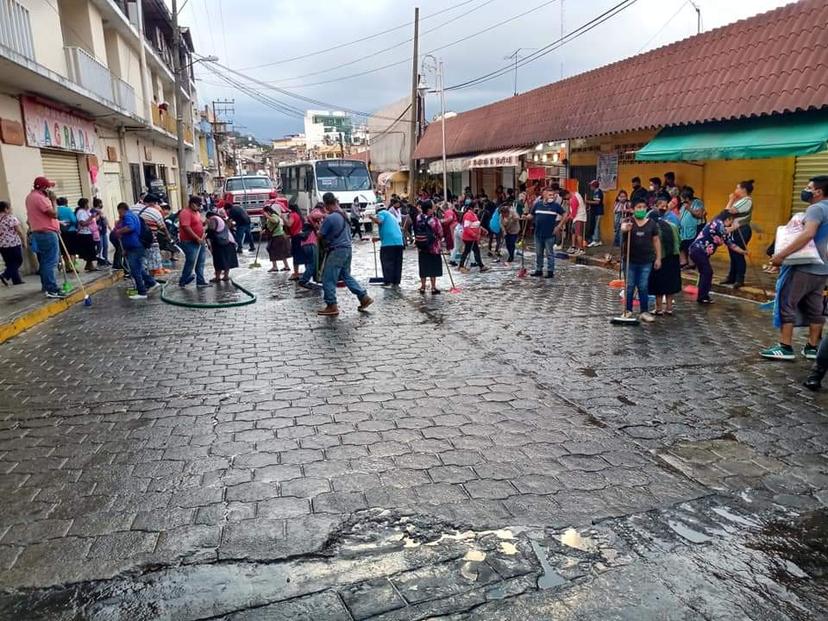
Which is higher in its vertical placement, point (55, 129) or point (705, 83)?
point (705, 83)

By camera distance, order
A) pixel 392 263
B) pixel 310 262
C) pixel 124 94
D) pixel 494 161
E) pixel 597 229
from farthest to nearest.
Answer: pixel 124 94 < pixel 494 161 < pixel 597 229 < pixel 310 262 < pixel 392 263

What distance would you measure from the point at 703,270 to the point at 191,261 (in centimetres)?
892

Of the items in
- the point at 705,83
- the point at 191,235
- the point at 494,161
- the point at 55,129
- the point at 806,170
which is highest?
→ the point at 705,83

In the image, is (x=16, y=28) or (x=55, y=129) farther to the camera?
(x=55, y=129)

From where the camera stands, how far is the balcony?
15.2 metres

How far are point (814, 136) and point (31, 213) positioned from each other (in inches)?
484

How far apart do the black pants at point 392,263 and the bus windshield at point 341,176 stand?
45.3 ft

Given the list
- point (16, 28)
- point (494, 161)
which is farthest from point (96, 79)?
point (494, 161)

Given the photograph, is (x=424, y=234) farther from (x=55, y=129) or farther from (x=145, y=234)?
(x=55, y=129)

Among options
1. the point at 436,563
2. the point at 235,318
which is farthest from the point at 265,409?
the point at 235,318

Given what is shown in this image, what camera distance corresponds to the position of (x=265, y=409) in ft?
16.9

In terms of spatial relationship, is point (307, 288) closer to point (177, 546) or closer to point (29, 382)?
point (29, 382)

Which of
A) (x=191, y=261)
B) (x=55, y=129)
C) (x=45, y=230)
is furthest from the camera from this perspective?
(x=55, y=129)

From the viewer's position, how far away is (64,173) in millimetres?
15977
